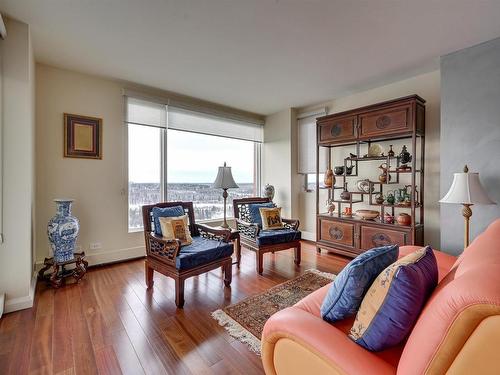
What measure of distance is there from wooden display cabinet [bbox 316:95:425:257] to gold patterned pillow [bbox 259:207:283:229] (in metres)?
0.79

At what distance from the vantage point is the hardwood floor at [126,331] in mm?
1559

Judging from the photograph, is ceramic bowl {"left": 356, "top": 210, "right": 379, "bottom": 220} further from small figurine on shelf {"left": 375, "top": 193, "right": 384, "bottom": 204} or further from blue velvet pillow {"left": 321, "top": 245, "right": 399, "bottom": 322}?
blue velvet pillow {"left": 321, "top": 245, "right": 399, "bottom": 322}

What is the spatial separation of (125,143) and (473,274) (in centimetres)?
383

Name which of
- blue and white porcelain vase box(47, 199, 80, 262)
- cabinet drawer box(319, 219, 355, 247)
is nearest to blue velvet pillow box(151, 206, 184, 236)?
blue and white porcelain vase box(47, 199, 80, 262)

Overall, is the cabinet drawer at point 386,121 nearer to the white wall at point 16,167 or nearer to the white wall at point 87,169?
the white wall at point 87,169

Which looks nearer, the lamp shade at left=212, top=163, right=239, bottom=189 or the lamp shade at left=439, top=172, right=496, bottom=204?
the lamp shade at left=439, top=172, right=496, bottom=204

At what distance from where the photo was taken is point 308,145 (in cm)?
460

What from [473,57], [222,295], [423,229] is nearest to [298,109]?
[473,57]

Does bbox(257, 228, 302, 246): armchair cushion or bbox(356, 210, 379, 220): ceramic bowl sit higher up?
bbox(356, 210, 379, 220): ceramic bowl

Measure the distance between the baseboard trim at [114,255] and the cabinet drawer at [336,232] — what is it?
2.79 m

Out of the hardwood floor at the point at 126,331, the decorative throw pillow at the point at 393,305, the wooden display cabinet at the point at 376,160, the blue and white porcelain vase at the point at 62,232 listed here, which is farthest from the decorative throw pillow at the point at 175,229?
the wooden display cabinet at the point at 376,160

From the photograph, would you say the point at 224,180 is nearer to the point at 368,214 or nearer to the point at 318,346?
the point at 368,214

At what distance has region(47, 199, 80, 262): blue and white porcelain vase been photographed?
8.70 ft

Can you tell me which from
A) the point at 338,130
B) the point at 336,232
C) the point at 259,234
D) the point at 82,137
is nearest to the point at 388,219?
the point at 336,232
